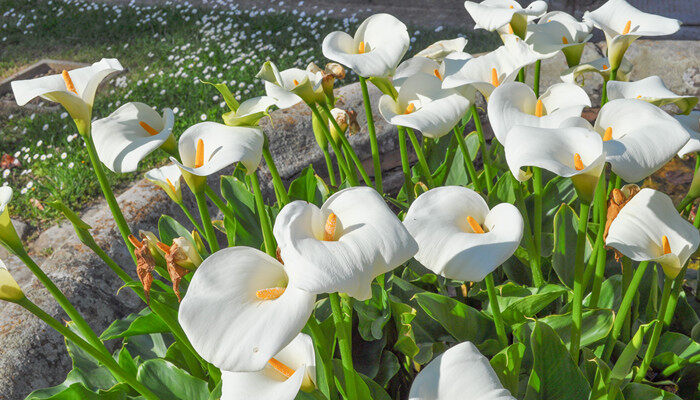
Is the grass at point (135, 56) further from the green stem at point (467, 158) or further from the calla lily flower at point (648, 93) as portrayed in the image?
the calla lily flower at point (648, 93)

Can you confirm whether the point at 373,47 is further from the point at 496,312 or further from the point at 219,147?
the point at 496,312

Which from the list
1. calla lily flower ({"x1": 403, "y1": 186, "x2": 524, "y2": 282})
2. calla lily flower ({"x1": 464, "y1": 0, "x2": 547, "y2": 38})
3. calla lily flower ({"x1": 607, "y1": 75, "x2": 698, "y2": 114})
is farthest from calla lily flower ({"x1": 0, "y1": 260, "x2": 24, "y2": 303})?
calla lily flower ({"x1": 607, "y1": 75, "x2": 698, "y2": 114})

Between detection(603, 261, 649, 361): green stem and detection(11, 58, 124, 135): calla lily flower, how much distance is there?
2.17 feet

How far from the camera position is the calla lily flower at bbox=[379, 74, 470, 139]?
2.66ft

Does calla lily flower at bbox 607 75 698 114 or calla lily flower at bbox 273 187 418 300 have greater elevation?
calla lily flower at bbox 273 187 418 300

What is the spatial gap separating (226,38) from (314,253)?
287 centimetres

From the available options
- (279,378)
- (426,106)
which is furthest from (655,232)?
(279,378)

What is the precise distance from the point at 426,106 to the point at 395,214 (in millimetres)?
174

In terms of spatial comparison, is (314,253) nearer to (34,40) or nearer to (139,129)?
(139,129)

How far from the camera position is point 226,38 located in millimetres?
3197

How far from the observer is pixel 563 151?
63cm

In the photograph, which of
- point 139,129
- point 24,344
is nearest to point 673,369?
point 139,129

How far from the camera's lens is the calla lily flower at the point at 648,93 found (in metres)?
0.81

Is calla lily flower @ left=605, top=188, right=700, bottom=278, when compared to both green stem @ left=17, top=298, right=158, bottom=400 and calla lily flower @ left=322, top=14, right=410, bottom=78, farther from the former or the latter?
green stem @ left=17, top=298, right=158, bottom=400
